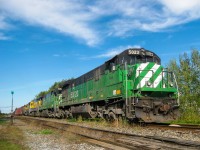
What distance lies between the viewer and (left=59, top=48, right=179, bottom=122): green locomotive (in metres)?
12.3

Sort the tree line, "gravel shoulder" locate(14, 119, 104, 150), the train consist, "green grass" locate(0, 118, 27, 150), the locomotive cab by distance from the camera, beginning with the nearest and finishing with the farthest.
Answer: "gravel shoulder" locate(14, 119, 104, 150) < "green grass" locate(0, 118, 27, 150) < the locomotive cab < the train consist < the tree line

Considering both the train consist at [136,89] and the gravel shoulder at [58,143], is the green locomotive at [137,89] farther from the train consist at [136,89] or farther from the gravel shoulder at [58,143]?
the gravel shoulder at [58,143]

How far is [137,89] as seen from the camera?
12633 millimetres

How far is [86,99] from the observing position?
19.6 meters

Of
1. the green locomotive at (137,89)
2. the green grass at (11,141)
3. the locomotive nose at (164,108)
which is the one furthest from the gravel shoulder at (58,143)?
the locomotive nose at (164,108)

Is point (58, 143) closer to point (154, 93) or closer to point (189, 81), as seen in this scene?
point (154, 93)

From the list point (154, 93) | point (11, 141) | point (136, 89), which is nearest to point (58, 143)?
point (11, 141)

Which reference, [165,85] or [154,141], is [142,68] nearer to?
[165,85]

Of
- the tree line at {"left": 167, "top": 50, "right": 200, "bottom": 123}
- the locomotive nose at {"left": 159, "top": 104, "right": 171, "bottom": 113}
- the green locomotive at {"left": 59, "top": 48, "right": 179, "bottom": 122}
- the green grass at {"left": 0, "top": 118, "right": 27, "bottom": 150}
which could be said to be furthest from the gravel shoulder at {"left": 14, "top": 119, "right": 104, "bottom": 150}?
the tree line at {"left": 167, "top": 50, "right": 200, "bottom": 123}

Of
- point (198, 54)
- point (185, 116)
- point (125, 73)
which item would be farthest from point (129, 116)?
point (198, 54)

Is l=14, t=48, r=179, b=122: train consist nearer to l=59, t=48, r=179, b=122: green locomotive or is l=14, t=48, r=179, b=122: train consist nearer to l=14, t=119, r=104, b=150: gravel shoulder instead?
l=59, t=48, r=179, b=122: green locomotive

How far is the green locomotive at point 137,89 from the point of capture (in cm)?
1232

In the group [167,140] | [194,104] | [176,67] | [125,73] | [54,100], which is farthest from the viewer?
[54,100]

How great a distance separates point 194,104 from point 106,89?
7595mm
